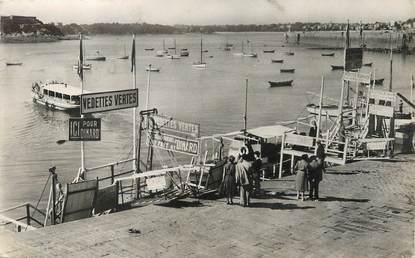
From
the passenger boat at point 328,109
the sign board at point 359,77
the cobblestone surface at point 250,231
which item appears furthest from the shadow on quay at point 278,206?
the passenger boat at point 328,109

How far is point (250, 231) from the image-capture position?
10.3 m

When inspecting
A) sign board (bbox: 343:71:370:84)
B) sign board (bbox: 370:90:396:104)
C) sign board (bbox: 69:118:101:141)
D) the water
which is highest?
sign board (bbox: 343:71:370:84)

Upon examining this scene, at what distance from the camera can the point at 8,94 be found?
6712cm

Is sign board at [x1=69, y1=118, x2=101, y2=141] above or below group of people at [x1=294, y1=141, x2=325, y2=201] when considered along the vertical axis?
above

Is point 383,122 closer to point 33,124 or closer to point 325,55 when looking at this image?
point 33,124

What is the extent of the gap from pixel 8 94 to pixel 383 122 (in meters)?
56.6

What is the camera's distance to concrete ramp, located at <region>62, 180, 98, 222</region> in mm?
11492

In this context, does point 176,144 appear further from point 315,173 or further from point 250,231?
point 250,231

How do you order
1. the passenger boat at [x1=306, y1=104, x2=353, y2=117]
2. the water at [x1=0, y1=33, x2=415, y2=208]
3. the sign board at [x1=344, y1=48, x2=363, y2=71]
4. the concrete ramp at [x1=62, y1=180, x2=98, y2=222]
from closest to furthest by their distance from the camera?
the concrete ramp at [x1=62, y1=180, x2=98, y2=222] < the sign board at [x1=344, y1=48, x2=363, y2=71] < the water at [x1=0, y1=33, x2=415, y2=208] < the passenger boat at [x1=306, y1=104, x2=353, y2=117]

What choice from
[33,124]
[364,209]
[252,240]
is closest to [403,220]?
[364,209]

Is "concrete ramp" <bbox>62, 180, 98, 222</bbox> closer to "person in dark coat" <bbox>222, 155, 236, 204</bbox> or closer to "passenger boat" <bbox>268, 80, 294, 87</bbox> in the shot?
"person in dark coat" <bbox>222, 155, 236, 204</bbox>

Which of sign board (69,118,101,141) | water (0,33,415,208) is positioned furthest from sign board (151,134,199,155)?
water (0,33,415,208)

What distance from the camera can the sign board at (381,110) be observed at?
64.3 ft

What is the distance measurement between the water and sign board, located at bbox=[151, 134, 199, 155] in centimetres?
1304
